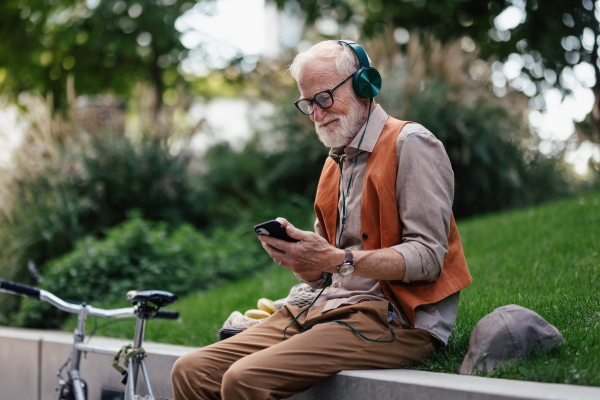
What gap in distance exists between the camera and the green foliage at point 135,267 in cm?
594

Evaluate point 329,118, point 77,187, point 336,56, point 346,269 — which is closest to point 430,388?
point 346,269

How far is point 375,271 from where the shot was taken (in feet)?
7.64

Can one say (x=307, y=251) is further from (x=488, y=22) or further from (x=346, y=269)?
(x=488, y=22)

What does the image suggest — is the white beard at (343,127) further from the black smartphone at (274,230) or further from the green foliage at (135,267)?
the green foliage at (135,267)

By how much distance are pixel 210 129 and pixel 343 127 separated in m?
8.72

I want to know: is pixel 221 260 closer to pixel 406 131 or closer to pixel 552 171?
pixel 406 131

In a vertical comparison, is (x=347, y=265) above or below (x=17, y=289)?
above

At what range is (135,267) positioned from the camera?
21.2 feet

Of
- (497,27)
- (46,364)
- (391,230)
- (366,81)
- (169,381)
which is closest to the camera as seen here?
(391,230)

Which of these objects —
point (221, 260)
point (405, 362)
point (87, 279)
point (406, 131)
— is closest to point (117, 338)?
point (87, 279)

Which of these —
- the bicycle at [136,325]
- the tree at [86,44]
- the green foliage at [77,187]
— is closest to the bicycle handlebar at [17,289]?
the bicycle at [136,325]

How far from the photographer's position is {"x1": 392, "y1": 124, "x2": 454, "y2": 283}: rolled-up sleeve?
236 cm

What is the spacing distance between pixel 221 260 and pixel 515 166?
15.4ft

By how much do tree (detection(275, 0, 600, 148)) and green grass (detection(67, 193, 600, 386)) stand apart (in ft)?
10.1
